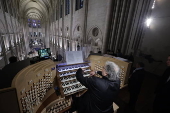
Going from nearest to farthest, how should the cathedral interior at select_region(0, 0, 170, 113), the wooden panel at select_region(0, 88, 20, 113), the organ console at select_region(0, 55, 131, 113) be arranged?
the wooden panel at select_region(0, 88, 20, 113) < the organ console at select_region(0, 55, 131, 113) < the cathedral interior at select_region(0, 0, 170, 113)

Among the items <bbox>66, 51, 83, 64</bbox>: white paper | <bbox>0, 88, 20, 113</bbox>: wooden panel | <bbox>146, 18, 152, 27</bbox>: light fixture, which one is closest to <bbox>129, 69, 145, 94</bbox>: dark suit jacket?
<bbox>66, 51, 83, 64</bbox>: white paper

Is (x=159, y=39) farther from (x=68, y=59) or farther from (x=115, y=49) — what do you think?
(x=68, y=59)

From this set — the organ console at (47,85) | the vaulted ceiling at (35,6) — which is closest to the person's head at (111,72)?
the organ console at (47,85)

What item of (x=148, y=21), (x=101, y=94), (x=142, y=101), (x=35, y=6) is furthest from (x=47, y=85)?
(x=35, y=6)

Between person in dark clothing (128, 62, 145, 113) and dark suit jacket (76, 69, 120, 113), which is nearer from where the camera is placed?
dark suit jacket (76, 69, 120, 113)

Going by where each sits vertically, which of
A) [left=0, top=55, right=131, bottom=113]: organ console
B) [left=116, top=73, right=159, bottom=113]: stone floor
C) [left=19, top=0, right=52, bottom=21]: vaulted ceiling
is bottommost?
[left=116, top=73, right=159, bottom=113]: stone floor

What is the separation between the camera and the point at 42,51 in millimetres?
6699

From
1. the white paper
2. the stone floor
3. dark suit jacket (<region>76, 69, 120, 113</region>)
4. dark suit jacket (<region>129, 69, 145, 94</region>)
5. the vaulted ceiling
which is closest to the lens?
dark suit jacket (<region>76, 69, 120, 113</region>)

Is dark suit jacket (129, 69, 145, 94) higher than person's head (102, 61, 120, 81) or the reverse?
the reverse

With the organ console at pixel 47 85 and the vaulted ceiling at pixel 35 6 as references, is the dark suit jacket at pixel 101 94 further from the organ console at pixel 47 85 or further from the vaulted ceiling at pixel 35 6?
the vaulted ceiling at pixel 35 6

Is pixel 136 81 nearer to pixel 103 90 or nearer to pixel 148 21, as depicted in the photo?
pixel 103 90

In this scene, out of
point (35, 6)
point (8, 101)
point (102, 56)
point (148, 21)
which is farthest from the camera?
point (35, 6)

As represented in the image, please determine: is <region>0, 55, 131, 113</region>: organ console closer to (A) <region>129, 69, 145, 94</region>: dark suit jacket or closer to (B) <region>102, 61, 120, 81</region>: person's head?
(A) <region>129, 69, 145, 94</region>: dark suit jacket

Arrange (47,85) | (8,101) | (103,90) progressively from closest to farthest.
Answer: (8,101), (103,90), (47,85)
